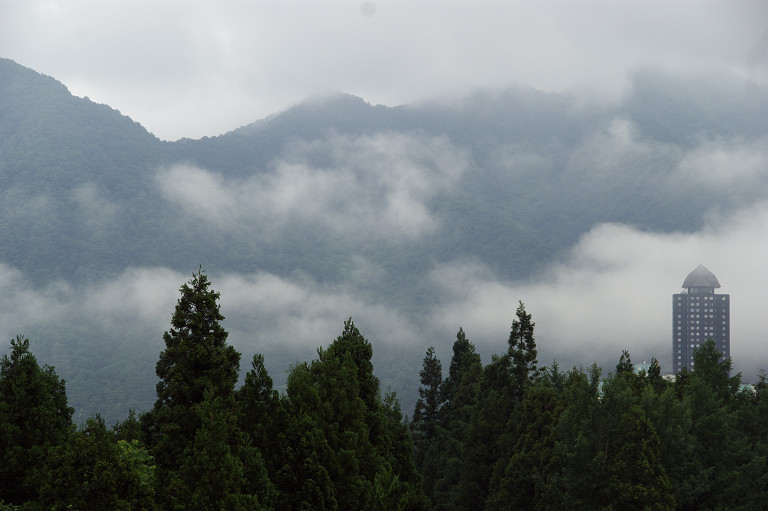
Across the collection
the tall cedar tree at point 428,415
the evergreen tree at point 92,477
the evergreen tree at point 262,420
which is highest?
the tall cedar tree at point 428,415

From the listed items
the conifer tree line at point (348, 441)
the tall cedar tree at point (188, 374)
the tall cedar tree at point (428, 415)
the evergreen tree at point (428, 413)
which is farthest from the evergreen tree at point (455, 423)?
the tall cedar tree at point (188, 374)

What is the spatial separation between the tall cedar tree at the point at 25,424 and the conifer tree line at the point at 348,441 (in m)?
0.05

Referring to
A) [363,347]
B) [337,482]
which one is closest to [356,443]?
[337,482]

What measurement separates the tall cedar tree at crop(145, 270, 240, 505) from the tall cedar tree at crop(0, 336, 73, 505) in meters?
3.28

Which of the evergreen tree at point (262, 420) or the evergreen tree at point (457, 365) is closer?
the evergreen tree at point (262, 420)

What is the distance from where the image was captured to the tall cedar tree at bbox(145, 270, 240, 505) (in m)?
29.4

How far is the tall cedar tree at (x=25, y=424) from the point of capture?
2780 cm

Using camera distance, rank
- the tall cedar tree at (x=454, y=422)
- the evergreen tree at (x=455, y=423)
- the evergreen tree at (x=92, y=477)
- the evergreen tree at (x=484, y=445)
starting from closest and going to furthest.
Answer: the evergreen tree at (x=92, y=477) < the evergreen tree at (x=484, y=445) < the evergreen tree at (x=455, y=423) < the tall cedar tree at (x=454, y=422)

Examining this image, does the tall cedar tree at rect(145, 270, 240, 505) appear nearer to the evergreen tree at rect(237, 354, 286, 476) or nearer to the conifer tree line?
the conifer tree line

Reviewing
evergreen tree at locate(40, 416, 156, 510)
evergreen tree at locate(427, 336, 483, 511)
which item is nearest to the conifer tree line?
evergreen tree at locate(40, 416, 156, 510)

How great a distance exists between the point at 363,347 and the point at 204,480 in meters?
15.4

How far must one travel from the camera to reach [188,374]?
97.8 ft

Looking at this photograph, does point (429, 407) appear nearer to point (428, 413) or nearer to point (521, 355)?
point (428, 413)

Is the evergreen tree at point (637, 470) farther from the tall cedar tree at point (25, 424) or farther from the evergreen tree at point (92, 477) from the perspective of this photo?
the evergreen tree at point (92, 477)
